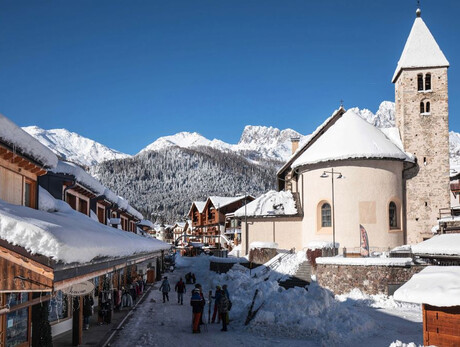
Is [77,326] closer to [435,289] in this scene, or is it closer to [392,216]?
[435,289]

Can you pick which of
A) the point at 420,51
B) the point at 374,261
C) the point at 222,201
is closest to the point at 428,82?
the point at 420,51

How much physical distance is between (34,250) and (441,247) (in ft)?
47.7

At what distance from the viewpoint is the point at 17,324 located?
10531 mm

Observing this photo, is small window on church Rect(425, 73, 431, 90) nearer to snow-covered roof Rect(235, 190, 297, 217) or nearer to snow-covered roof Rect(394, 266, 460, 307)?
snow-covered roof Rect(235, 190, 297, 217)

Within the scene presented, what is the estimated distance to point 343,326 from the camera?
1627 centimetres

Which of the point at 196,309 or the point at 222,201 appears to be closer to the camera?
the point at 196,309

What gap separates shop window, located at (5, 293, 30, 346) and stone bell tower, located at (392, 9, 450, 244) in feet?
103

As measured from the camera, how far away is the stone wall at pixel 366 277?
82.8 ft

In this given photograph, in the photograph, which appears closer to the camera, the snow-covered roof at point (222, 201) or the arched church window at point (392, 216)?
the arched church window at point (392, 216)

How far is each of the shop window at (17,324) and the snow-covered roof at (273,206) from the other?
30.6 meters

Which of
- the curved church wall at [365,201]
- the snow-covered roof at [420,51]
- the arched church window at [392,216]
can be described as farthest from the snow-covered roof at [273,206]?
the snow-covered roof at [420,51]

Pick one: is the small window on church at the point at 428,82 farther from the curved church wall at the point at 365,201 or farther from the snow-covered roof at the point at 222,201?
the snow-covered roof at the point at 222,201

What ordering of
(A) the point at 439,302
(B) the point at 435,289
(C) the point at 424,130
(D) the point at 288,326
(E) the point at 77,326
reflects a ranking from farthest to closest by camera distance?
(C) the point at 424,130 < (D) the point at 288,326 < (E) the point at 77,326 < (B) the point at 435,289 < (A) the point at 439,302

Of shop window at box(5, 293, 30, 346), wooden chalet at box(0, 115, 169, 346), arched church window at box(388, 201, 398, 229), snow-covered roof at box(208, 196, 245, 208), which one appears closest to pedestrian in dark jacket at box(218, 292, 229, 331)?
wooden chalet at box(0, 115, 169, 346)
